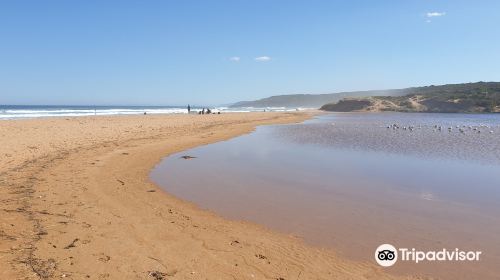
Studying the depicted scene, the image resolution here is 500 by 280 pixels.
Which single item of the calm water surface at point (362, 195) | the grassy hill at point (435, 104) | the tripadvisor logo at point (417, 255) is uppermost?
the grassy hill at point (435, 104)

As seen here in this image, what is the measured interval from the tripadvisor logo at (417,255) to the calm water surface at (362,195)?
0.13 m

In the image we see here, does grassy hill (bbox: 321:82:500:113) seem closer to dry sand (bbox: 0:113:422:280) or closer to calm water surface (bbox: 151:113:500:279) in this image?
calm water surface (bbox: 151:113:500:279)

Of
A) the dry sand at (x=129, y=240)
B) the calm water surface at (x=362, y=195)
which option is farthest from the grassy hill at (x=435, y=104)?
the dry sand at (x=129, y=240)

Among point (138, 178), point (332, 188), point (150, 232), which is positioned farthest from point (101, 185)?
point (332, 188)

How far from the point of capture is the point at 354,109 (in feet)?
294

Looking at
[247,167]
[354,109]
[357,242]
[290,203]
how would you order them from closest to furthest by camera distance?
[357,242] < [290,203] < [247,167] < [354,109]

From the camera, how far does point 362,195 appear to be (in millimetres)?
9195

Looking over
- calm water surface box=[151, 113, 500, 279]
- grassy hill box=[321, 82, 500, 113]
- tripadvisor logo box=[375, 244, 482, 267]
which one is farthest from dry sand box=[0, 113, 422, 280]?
grassy hill box=[321, 82, 500, 113]

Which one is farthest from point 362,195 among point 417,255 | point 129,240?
point 129,240

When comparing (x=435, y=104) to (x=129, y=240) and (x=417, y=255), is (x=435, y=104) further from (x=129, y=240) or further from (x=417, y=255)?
(x=129, y=240)

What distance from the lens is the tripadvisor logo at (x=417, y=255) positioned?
222 inches

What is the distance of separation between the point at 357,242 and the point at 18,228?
5.95 meters

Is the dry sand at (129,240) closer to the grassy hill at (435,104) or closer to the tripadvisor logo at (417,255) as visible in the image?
the tripadvisor logo at (417,255)

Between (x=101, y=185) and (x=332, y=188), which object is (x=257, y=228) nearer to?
(x=332, y=188)
